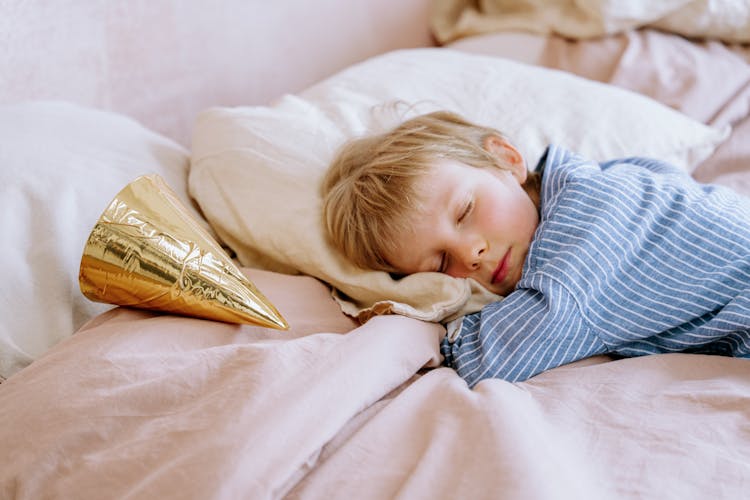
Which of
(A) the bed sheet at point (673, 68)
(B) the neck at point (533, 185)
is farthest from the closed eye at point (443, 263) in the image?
(A) the bed sheet at point (673, 68)

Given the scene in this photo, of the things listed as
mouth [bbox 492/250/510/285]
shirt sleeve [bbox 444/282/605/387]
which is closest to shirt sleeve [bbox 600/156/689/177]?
mouth [bbox 492/250/510/285]

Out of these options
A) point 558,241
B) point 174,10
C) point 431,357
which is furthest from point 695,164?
point 174,10

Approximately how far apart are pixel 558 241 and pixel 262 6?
3.06 ft

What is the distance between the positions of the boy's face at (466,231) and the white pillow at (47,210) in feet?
1.38

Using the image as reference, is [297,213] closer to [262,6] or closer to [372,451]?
[372,451]

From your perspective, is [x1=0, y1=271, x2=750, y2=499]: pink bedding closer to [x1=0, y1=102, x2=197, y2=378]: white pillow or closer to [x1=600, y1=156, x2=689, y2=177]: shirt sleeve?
[x1=0, y1=102, x2=197, y2=378]: white pillow

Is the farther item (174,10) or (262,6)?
(262,6)

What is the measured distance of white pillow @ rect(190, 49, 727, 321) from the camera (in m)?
1.02

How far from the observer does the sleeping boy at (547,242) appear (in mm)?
881

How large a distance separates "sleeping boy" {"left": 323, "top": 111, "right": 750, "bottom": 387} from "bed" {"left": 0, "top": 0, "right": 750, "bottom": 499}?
41 millimetres

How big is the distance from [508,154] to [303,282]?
39cm

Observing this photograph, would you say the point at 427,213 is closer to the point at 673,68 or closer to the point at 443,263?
→ the point at 443,263

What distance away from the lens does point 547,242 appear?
0.96m

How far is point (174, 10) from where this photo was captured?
54.5 inches
